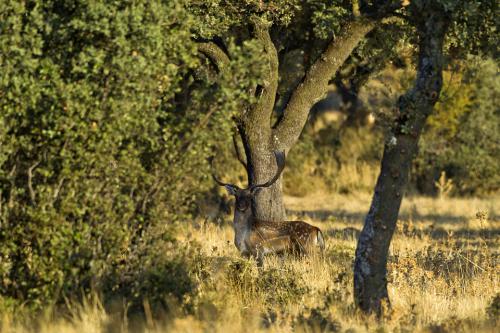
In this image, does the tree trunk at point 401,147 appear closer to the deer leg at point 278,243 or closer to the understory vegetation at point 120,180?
the understory vegetation at point 120,180

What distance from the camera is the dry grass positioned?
8.96 m

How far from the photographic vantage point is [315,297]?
35.8ft

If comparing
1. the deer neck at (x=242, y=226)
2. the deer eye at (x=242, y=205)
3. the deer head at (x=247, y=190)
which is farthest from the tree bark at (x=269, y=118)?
the deer neck at (x=242, y=226)

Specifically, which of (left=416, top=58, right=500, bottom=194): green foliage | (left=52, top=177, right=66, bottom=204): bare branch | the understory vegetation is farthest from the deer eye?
(left=416, top=58, right=500, bottom=194): green foliage

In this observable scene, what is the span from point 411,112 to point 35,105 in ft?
Answer: 12.9

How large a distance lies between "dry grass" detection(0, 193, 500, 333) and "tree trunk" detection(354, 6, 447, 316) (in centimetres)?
65

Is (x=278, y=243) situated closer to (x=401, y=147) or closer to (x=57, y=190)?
(x=401, y=147)

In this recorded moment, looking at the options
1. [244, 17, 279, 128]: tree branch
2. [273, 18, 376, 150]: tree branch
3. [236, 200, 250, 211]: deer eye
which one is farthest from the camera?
[244, 17, 279, 128]: tree branch

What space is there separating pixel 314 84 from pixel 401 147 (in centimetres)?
565

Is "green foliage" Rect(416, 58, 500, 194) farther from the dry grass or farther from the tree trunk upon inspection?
the tree trunk

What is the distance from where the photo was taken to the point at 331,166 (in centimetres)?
2989

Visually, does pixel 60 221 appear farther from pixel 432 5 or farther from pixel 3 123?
pixel 432 5

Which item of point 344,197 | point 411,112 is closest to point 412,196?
point 344,197

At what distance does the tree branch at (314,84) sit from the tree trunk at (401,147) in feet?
15.8
